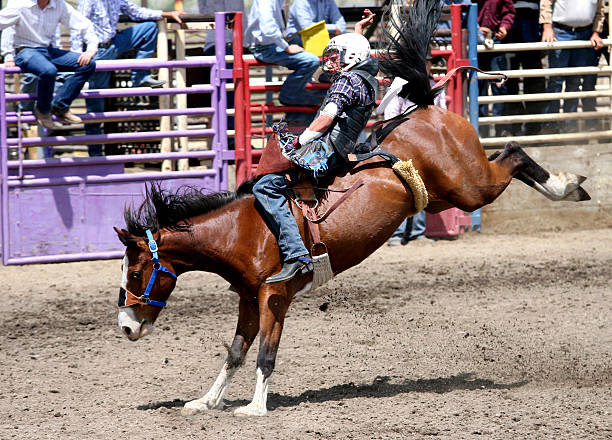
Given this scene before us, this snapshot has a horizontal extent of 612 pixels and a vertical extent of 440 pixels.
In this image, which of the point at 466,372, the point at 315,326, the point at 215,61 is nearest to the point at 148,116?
the point at 215,61

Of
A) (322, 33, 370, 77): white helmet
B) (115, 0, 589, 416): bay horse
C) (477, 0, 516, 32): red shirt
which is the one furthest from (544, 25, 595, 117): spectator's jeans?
(322, 33, 370, 77): white helmet

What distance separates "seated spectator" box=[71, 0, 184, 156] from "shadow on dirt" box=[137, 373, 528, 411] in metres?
4.84

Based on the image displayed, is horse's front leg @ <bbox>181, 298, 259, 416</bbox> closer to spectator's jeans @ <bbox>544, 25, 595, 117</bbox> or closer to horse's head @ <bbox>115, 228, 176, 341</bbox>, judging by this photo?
horse's head @ <bbox>115, 228, 176, 341</bbox>

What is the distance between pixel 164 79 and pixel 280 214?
4.84 metres

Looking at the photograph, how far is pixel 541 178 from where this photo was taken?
21.1 feet

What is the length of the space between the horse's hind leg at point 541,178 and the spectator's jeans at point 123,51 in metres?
4.68

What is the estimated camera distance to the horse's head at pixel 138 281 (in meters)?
5.43

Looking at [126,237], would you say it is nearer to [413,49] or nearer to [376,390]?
[376,390]

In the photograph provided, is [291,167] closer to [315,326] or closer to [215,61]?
[315,326]

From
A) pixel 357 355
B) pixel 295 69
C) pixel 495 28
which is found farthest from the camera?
pixel 495 28

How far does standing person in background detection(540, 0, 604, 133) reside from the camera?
35.7 ft

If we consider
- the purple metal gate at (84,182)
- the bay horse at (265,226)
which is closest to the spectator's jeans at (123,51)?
the purple metal gate at (84,182)

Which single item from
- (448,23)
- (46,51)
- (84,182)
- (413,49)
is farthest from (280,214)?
(448,23)

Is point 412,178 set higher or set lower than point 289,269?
higher
